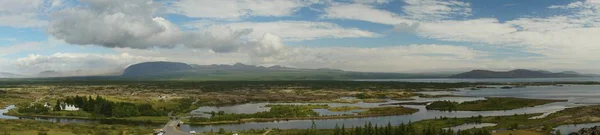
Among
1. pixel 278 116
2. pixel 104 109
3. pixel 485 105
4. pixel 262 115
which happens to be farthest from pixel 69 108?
pixel 485 105

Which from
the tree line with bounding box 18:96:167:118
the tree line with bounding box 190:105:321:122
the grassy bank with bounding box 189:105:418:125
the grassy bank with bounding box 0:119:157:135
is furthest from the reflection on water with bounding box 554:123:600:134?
the tree line with bounding box 18:96:167:118

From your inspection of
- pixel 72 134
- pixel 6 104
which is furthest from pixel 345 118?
pixel 6 104

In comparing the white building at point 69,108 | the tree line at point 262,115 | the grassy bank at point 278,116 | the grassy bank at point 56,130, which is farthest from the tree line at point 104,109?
the grassy bank at point 56,130

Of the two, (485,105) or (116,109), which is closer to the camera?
(116,109)

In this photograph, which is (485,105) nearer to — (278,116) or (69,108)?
(278,116)

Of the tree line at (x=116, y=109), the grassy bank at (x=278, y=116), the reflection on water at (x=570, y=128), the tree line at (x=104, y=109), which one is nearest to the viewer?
the reflection on water at (x=570, y=128)

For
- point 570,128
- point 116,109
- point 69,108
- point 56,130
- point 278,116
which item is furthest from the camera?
point 69,108

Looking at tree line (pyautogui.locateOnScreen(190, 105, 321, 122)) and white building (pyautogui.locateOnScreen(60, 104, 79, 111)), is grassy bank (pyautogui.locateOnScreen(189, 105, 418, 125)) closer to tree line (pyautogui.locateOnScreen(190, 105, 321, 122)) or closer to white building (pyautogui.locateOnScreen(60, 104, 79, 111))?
tree line (pyautogui.locateOnScreen(190, 105, 321, 122))

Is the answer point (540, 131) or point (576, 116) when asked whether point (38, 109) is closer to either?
point (540, 131)

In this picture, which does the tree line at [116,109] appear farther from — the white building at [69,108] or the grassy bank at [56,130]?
the grassy bank at [56,130]

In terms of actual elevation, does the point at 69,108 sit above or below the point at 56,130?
above

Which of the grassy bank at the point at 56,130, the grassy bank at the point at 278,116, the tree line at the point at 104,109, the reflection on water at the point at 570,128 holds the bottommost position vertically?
the reflection on water at the point at 570,128
